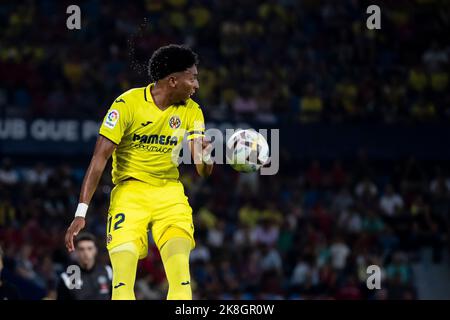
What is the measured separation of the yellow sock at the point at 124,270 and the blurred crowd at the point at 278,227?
795 cm

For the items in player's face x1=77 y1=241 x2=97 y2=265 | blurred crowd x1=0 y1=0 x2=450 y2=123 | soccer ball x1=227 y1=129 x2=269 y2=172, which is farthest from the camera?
blurred crowd x1=0 y1=0 x2=450 y2=123

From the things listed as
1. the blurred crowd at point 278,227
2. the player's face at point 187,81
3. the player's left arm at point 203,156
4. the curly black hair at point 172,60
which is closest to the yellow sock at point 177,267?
the player's left arm at point 203,156

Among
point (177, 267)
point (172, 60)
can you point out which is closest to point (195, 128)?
point (172, 60)

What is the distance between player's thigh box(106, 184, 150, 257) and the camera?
695 centimetres

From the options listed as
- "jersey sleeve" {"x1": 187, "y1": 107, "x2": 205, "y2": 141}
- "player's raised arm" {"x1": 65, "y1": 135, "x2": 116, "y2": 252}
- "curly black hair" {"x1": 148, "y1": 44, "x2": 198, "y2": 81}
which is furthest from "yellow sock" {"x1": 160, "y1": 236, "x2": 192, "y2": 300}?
"curly black hair" {"x1": 148, "y1": 44, "x2": 198, "y2": 81}

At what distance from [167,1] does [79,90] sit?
410cm

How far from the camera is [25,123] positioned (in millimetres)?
19484

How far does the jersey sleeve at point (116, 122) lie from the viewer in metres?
7.01

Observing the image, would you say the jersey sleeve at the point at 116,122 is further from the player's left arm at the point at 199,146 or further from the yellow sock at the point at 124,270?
the yellow sock at the point at 124,270

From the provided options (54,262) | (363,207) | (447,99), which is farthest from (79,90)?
(447,99)

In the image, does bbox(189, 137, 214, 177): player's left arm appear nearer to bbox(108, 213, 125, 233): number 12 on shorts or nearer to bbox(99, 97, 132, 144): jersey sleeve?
bbox(99, 97, 132, 144): jersey sleeve

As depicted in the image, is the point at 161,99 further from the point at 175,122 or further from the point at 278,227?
the point at 278,227

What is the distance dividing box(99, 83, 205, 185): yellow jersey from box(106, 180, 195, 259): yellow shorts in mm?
107

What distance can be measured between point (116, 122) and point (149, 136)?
0.32 meters
